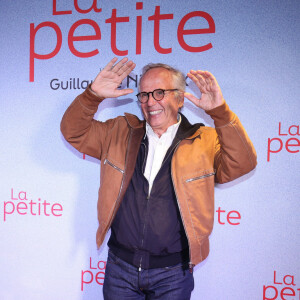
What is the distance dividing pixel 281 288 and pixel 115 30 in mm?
2125

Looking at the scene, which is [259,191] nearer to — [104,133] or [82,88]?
[104,133]

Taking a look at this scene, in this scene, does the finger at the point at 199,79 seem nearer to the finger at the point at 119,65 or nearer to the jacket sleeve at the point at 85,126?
the finger at the point at 119,65

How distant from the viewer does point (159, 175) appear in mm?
1432

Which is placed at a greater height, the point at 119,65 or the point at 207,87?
the point at 119,65

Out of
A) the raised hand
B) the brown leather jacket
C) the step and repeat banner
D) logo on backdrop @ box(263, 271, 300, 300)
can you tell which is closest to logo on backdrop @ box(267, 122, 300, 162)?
the step and repeat banner

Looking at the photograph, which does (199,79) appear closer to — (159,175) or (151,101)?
(151,101)

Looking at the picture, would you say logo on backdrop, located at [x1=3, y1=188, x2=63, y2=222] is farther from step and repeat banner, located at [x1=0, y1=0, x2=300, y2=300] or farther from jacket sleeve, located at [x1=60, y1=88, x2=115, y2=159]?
jacket sleeve, located at [x1=60, y1=88, x2=115, y2=159]

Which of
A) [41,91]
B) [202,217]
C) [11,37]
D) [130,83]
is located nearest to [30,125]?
[41,91]

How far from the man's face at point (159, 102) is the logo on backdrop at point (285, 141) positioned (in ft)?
2.46

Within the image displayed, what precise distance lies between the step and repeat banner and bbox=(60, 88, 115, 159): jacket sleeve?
0.37m

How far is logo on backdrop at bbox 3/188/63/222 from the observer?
2.04m

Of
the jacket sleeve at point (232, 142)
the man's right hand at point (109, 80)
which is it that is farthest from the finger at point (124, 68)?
the jacket sleeve at point (232, 142)

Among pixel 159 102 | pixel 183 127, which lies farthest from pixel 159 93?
pixel 183 127

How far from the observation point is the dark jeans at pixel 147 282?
1.42 meters
